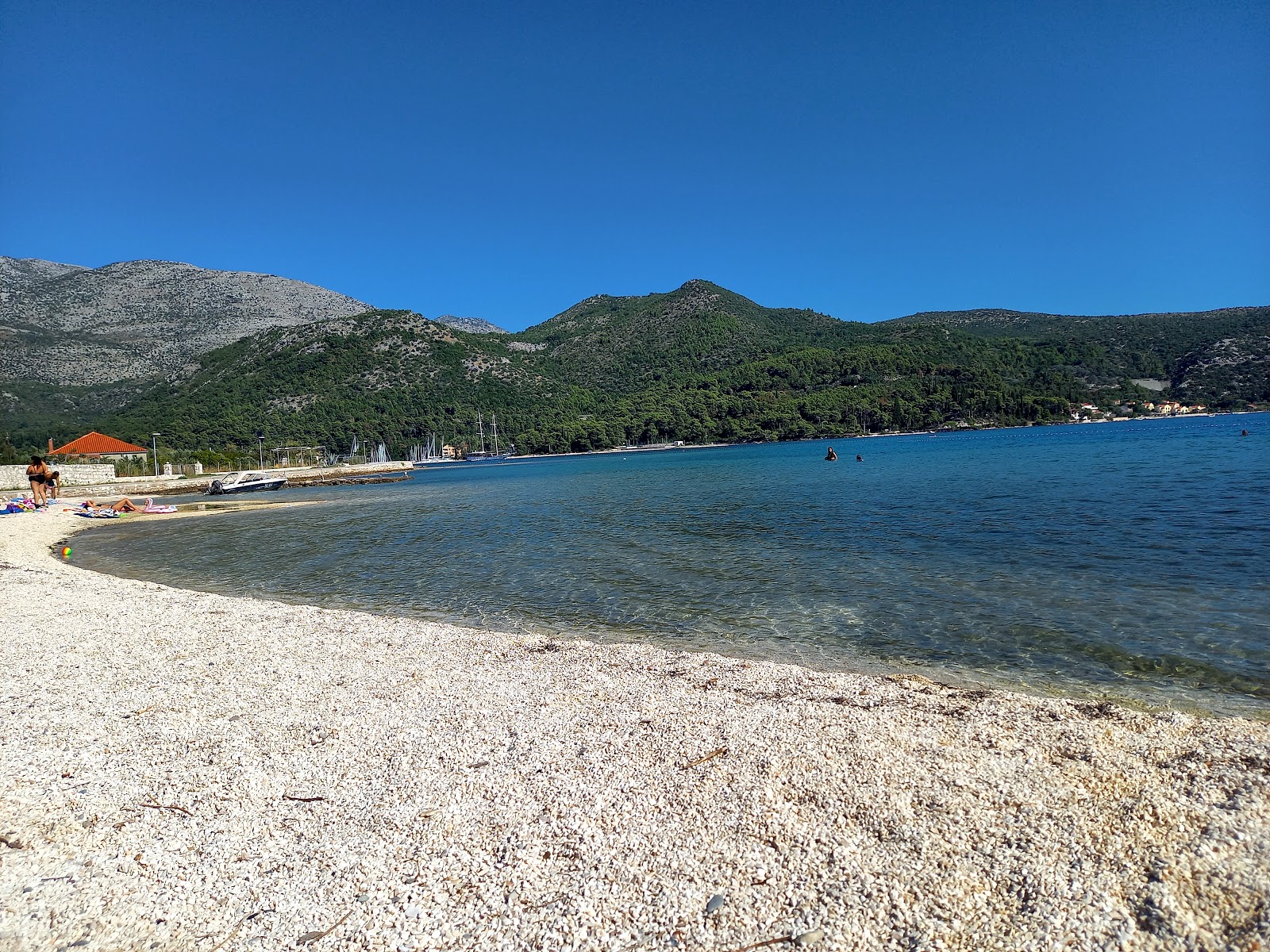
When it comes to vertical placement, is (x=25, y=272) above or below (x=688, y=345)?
above

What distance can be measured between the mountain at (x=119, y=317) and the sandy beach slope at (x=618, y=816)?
484ft

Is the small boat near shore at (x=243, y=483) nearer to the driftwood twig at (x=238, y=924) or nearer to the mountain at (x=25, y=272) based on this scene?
the driftwood twig at (x=238, y=924)

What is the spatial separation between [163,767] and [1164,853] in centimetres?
634

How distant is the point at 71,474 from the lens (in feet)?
178

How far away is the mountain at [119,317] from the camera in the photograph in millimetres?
125613

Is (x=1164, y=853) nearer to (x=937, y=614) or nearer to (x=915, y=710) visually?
(x=915, y=710)

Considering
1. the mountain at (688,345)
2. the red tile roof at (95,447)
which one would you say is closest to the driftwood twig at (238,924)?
the red tile roof at (95,447)

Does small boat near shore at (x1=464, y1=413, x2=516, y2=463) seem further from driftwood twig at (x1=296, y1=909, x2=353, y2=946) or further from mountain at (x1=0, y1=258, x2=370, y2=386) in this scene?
driftwood twig at (x1=296, y1=909, x2=353, y2=946)

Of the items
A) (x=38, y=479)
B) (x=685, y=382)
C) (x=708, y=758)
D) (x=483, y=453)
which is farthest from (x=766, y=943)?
(x=685, y=382)

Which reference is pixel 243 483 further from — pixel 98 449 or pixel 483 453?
pixel 483 453

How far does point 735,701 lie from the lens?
6309 millimetres

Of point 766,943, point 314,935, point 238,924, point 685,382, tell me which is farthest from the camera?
point 685,382

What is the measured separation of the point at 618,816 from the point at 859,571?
34.8ft

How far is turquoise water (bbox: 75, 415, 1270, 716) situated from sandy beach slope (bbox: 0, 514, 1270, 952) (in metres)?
2.05
